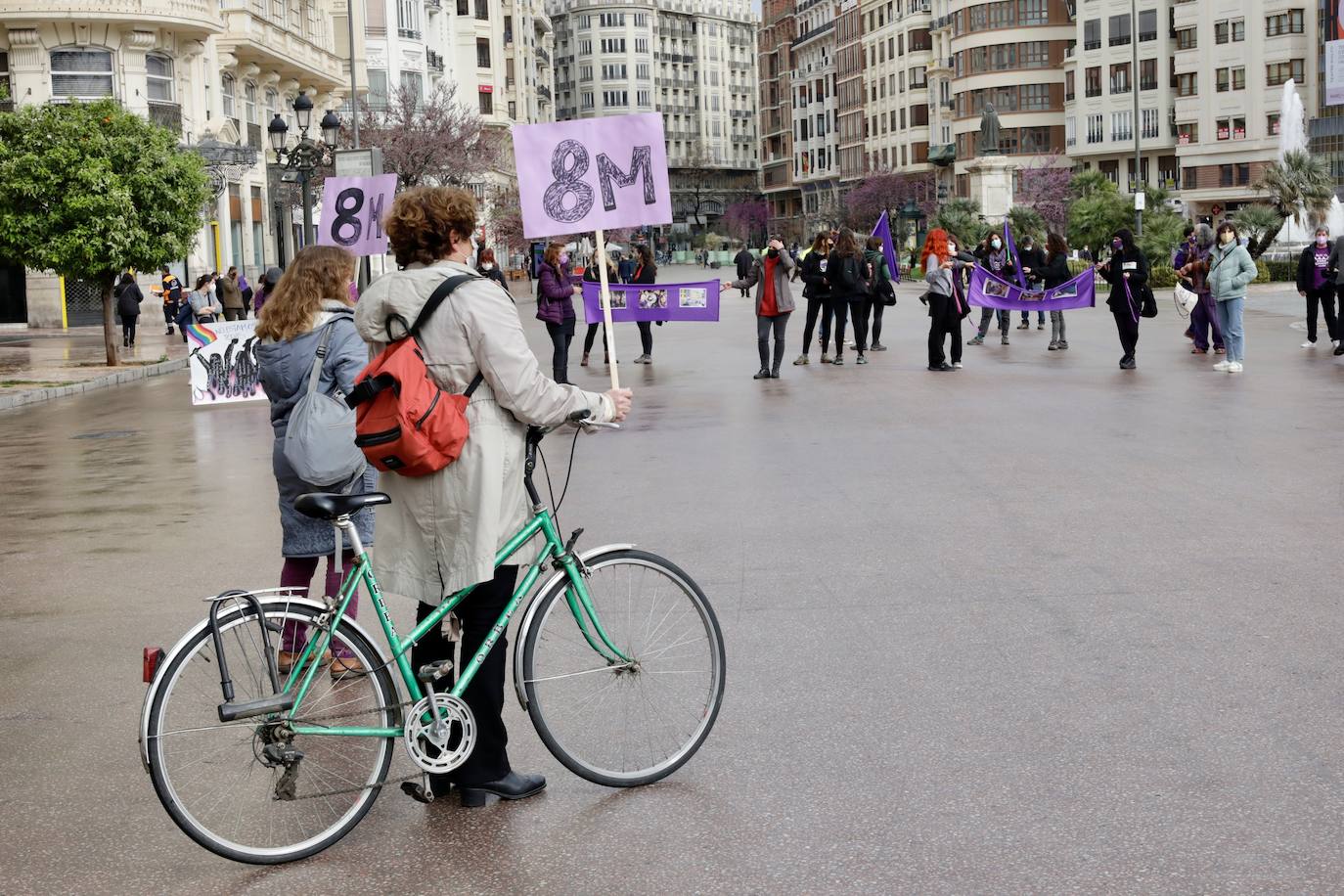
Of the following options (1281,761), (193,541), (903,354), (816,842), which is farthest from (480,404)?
(903,354)

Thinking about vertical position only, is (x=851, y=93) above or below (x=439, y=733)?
above

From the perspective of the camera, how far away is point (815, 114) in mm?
155750

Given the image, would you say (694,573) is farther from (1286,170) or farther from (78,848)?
(1286,170)

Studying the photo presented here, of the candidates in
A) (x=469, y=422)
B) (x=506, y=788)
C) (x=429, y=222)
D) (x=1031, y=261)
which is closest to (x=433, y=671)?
(x=506, y=788)

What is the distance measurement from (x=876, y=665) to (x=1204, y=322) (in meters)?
18.9

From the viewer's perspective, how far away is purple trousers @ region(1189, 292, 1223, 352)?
79.2 feet

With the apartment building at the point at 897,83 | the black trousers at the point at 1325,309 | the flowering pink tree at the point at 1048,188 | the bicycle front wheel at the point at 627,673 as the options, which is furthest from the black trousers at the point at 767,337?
the apartment building at the point at 897,83

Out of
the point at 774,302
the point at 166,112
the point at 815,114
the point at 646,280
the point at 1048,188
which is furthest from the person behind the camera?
the point at 815,114

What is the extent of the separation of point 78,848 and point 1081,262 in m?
54.6

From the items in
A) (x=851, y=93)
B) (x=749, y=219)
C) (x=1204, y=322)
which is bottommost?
(x=1204, y=322)

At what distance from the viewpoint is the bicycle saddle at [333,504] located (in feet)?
15.8

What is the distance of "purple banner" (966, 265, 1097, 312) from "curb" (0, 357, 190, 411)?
1299 cm

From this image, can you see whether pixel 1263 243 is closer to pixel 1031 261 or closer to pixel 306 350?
pixel 1031 261

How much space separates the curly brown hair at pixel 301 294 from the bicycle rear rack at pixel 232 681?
83.1 inches
